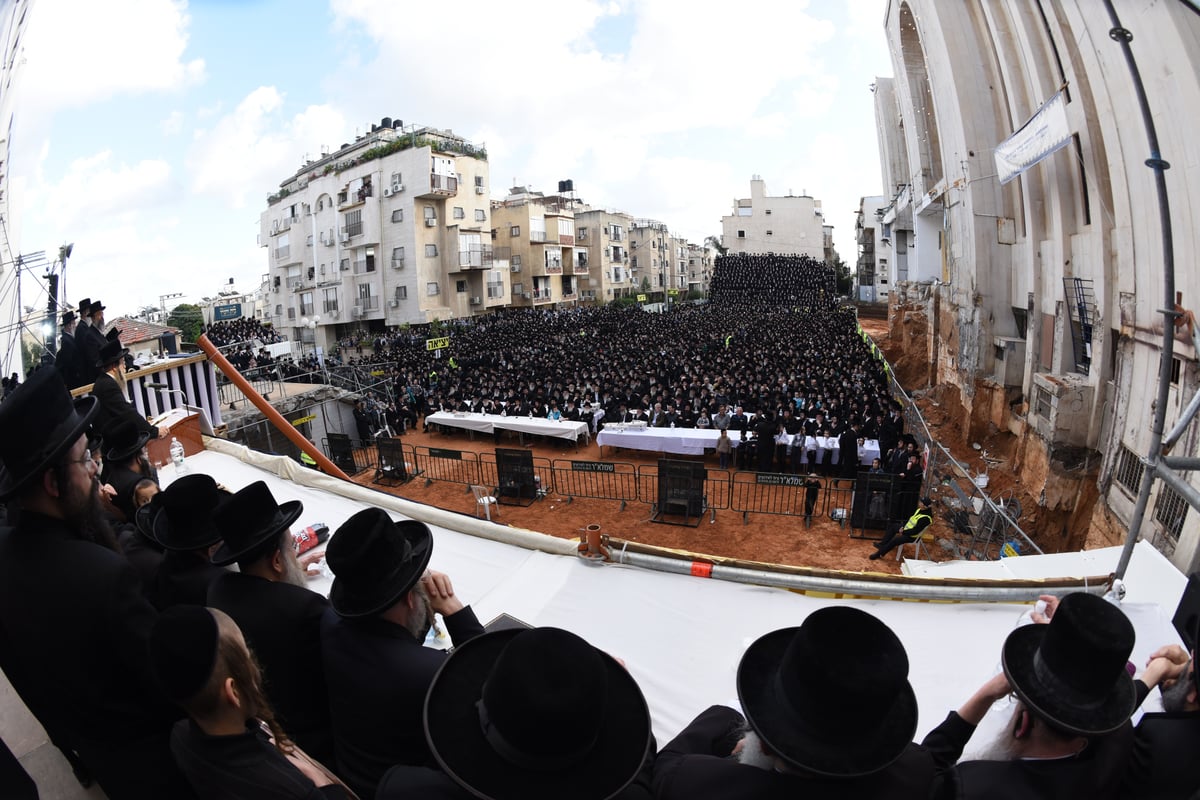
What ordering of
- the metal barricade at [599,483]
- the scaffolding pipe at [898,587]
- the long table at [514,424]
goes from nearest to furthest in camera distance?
the scaffolding pipe at [898,587], the metal barricade at [599,483], the long table at [514,424]

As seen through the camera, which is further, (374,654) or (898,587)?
(898,587)

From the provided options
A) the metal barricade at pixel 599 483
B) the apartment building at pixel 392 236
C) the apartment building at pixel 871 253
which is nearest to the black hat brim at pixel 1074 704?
the metal barricade at pixel 599 483

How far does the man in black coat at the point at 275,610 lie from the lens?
8.00ft

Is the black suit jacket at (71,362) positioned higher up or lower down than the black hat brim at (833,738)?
higher up

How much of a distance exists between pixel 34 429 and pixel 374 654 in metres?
1.66

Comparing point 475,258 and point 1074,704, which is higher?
point 475,258

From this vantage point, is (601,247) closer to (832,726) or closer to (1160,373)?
(1160,373)

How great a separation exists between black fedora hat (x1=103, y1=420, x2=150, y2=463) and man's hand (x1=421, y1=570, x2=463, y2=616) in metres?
3.66

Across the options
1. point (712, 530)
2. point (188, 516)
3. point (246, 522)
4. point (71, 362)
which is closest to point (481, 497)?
point (712, 530)

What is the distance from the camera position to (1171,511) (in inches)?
313

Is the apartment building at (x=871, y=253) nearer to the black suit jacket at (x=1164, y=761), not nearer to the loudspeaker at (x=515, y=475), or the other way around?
the loudspeaker at (x=515, y=475)

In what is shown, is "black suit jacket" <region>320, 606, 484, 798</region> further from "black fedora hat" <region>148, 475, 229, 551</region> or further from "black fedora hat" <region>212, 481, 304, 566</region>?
"black fedora hat" <region>148, 475, 229, 551</region>

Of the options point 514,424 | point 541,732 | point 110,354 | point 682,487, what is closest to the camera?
point 541,732

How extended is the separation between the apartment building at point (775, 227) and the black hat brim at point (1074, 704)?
279 ft
